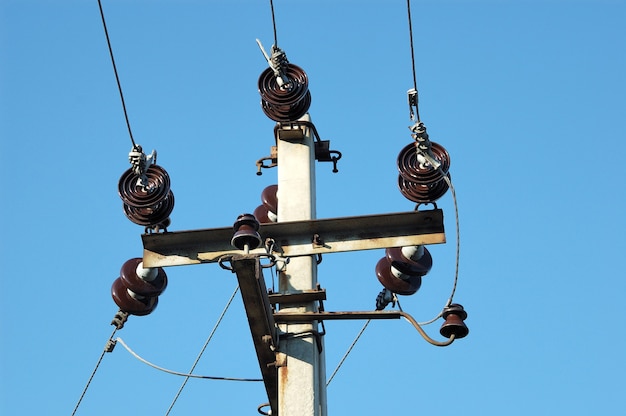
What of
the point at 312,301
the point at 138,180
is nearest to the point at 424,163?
the point at 312,301

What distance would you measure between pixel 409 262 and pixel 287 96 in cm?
170

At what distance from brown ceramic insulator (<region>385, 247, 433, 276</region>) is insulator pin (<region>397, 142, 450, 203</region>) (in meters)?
0.69

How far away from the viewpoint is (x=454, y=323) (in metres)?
8.77

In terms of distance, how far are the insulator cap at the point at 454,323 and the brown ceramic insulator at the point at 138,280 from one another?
2.64 meters

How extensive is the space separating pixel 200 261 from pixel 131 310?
1.29 meters

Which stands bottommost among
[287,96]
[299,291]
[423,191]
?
[299,291]

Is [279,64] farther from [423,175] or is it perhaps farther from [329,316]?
[329,316]

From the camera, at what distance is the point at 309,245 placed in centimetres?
951

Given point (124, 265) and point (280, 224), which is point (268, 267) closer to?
point (280, 224)

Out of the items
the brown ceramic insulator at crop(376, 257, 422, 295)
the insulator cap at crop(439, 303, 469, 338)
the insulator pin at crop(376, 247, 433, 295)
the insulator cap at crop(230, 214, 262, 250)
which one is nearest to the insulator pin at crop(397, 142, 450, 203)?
the insulator pin at crop(376, 247, 433, 295)

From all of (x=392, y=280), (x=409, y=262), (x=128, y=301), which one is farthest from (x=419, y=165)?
(x=128, y=301)

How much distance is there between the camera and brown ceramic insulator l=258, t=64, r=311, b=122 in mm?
10320

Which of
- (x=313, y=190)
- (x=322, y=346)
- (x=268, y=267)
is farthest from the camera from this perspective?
(x=313, y=190)

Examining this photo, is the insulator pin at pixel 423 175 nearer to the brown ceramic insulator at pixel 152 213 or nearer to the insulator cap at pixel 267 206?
the insulator cap at pixel 267 206
